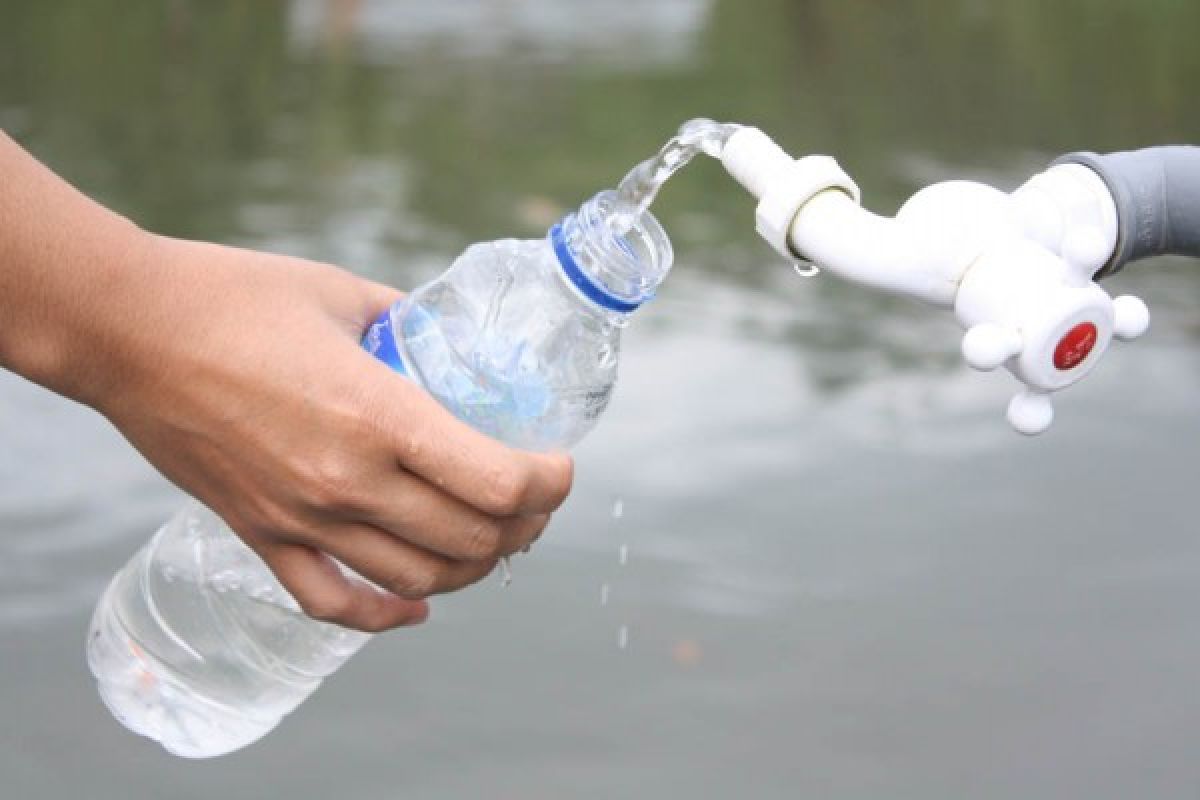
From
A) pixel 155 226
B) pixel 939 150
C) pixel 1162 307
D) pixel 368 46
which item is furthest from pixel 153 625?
pixel 368 46

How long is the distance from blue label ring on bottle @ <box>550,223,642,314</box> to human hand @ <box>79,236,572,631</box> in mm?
181

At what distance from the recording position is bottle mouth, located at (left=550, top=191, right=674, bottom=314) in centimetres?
180

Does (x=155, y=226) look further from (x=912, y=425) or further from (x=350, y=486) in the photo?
(x=350, y=486)

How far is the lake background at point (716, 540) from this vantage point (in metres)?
3.62

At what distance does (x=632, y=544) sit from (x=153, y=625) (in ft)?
5.94

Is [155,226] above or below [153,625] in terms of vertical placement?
above

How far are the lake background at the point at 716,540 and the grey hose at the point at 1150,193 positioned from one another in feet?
6.96

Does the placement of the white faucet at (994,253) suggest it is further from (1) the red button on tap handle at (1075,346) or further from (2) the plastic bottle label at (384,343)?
(2) the plastic bottle label at (384,343)

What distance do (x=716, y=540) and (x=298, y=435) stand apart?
271 cm

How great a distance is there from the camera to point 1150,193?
5.35 ft

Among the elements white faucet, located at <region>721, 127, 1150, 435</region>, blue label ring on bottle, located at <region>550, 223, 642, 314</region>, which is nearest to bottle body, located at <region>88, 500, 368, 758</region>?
blue label ring on bottle, located at <region>550, 223, 642, 314</region>

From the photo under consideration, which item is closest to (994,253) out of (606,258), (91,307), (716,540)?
(606,258)

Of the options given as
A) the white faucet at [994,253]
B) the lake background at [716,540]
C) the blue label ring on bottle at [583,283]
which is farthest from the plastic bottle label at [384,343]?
the lake background at [716,540]

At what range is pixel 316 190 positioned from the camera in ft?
23.1
